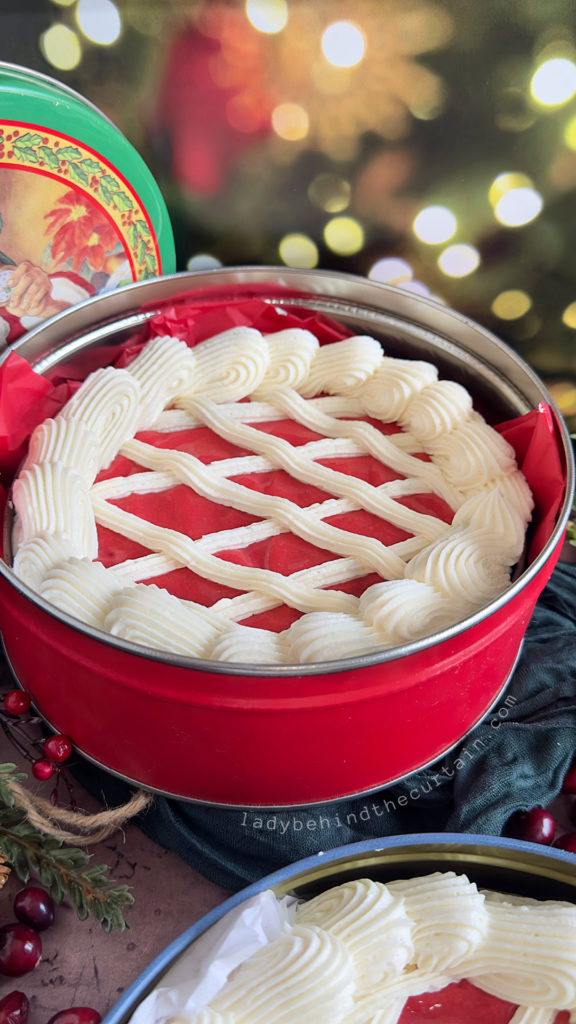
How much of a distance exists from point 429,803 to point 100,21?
5.21 ft

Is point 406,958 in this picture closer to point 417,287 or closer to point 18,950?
point 18,950

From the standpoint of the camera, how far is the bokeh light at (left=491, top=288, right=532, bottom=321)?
201 cm

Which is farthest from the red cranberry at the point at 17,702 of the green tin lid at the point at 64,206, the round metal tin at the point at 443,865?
the green tin lid at the point at 64,206

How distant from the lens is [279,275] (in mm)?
1978

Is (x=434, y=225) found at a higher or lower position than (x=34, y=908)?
higher

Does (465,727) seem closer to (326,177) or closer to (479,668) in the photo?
(479,668)

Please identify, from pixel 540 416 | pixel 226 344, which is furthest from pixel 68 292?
pixel 540 416

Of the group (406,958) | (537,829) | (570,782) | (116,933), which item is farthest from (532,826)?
(116,933)

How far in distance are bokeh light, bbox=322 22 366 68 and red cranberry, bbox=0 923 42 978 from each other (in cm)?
165

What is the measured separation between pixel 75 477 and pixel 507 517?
775 millimetres

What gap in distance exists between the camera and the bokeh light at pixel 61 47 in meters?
1.72

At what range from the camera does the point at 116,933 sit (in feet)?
4.52

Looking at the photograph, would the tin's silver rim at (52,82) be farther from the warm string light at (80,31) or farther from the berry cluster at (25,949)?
the berry cluster at (25,949)

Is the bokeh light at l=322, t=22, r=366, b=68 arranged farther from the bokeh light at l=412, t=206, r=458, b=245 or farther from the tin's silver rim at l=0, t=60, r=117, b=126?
the tin's silver rim at l=0, t=60, r=117, b=126
